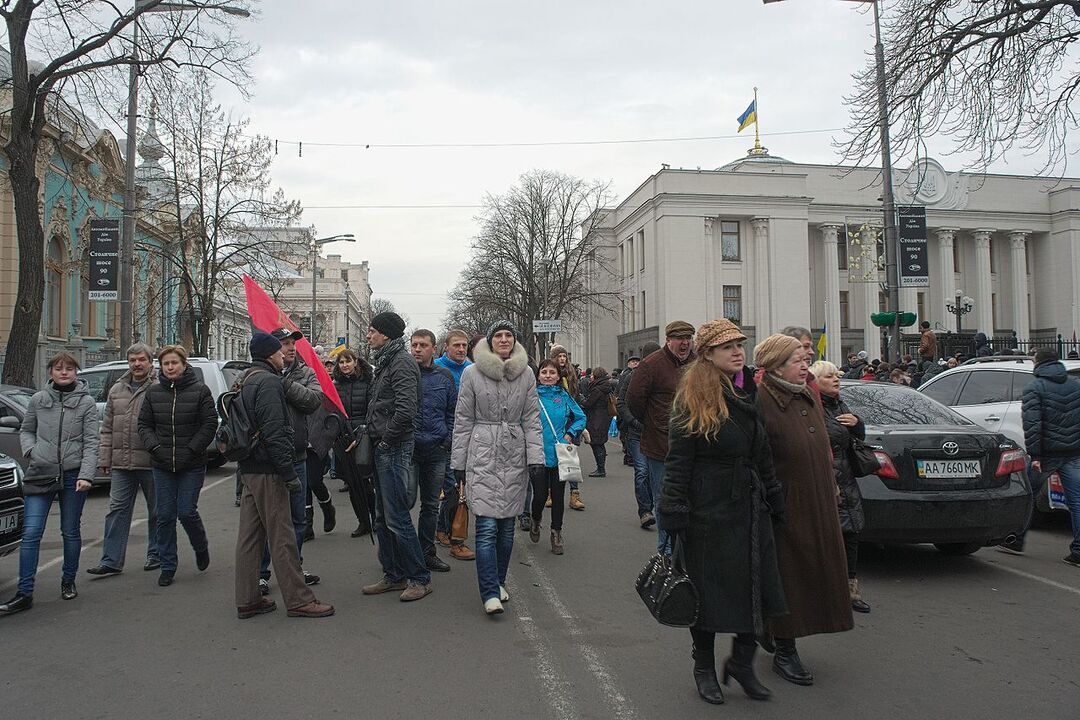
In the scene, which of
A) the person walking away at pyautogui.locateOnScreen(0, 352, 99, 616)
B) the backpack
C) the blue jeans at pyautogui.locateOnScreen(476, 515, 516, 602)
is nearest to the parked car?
the person walking away at pyautogui.locateOnScreen(0, 352, 99, 616)

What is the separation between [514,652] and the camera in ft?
16.0

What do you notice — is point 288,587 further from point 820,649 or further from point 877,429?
point 877,429

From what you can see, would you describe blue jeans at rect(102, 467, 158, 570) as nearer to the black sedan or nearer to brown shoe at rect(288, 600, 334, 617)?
brown shoe at rect(288, 600, 334, 617)

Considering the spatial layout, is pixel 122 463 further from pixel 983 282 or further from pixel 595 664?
pixel 983 282

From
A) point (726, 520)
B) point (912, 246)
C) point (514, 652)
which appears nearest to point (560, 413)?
point (514, 652)

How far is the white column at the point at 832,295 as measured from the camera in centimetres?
5234

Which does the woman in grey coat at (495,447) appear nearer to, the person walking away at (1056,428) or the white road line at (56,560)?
the white road line at (56,560)

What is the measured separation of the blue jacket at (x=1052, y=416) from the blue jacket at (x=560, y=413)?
4.25m

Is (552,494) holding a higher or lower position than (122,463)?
lower

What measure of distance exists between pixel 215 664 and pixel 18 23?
1598 centimetres

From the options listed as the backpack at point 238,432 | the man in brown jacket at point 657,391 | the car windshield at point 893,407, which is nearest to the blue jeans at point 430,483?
the backpack at point 238,432

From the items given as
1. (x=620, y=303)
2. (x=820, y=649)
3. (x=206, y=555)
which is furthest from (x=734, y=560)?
(x=620, y=303)

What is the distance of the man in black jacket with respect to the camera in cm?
553

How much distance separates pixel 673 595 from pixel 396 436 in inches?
107
